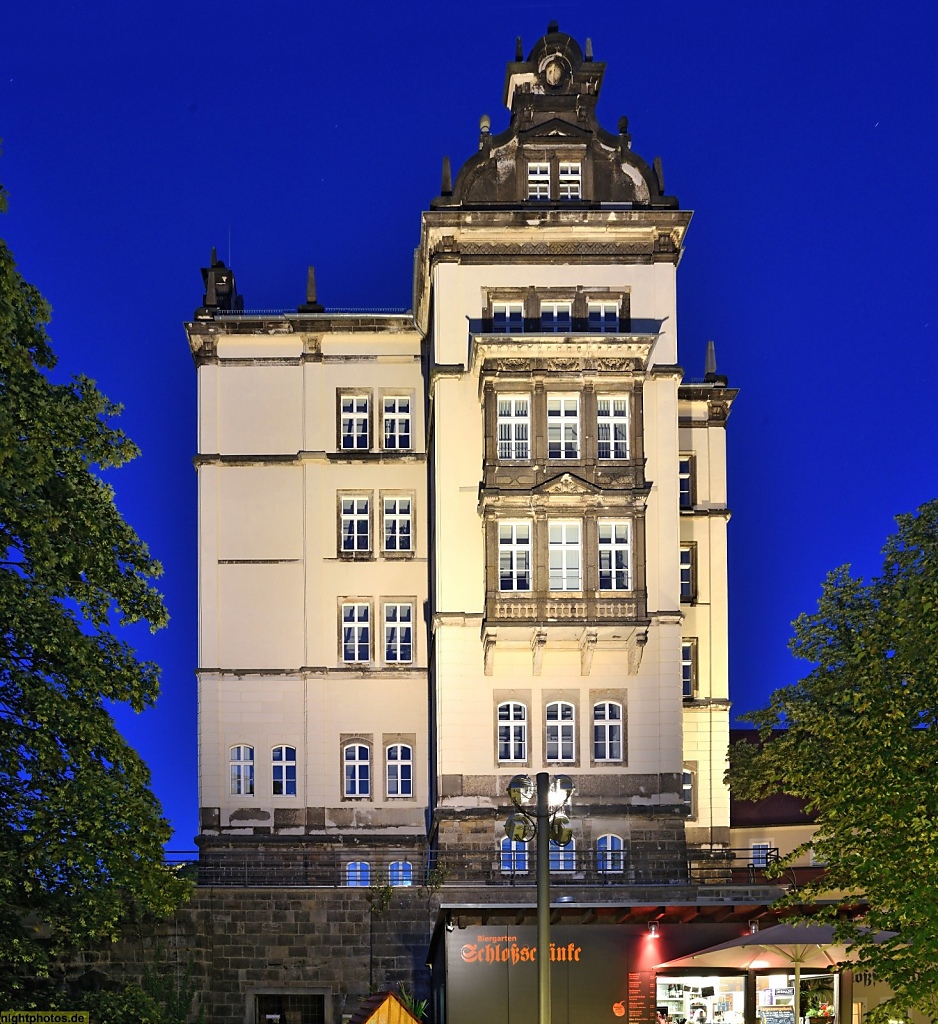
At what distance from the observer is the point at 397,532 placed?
185 ft

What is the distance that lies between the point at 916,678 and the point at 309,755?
26.6 metres

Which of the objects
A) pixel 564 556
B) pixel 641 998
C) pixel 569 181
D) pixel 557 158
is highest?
pixel 557 158

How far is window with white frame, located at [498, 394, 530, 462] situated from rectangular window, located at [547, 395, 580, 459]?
69 centimetres

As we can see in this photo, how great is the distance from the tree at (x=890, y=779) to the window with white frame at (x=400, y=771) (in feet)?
63.0

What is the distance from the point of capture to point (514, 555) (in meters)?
49.0

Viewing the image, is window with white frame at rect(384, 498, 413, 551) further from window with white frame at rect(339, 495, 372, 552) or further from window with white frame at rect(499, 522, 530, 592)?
window with white frame at rect(499, 522, 530, 592)

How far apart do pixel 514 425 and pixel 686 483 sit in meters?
10.3

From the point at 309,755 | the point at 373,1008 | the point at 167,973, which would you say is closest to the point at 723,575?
the point at 309,755

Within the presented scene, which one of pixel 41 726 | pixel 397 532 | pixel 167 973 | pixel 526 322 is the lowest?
pixel 167 973

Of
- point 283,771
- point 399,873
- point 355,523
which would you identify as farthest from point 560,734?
point 355,523

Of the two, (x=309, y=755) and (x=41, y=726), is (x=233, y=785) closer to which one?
(x=309, y=755)

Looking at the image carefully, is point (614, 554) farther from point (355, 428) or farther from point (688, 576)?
point (355, 428)

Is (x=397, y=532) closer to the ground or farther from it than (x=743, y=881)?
farther from it

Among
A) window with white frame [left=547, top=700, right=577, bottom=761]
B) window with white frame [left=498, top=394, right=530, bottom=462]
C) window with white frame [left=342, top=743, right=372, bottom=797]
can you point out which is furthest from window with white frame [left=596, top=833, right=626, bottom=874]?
window with white frame [left=498, top=394, right=530, bottom=462]
